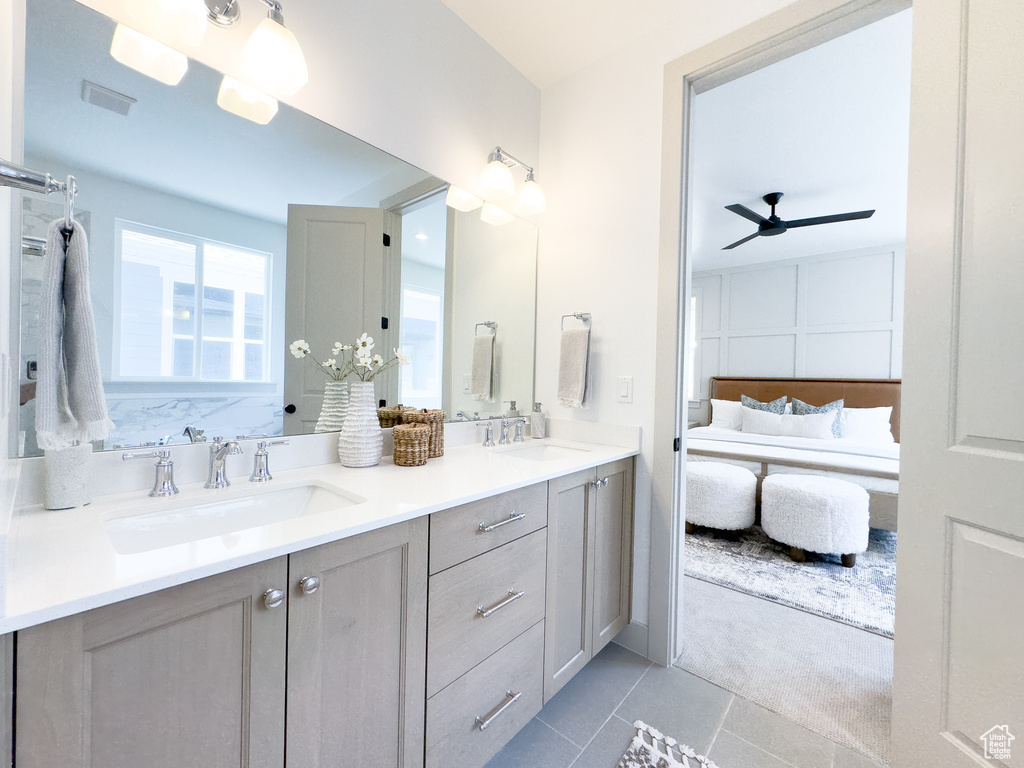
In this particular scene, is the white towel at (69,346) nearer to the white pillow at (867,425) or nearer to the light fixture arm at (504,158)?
the light fixture arm at (504,158)

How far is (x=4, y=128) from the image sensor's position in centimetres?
73

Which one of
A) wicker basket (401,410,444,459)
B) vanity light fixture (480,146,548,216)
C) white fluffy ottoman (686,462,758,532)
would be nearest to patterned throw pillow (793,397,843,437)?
white fluffy ottoman (686,462,758,532)

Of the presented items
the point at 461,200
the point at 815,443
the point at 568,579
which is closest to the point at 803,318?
the point at 815,443

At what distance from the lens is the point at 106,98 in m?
1.04

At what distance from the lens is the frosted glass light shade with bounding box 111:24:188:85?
3.48 feet

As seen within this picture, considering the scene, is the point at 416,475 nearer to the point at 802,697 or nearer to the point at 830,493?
the point at 802,697

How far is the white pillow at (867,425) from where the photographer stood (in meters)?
3.95

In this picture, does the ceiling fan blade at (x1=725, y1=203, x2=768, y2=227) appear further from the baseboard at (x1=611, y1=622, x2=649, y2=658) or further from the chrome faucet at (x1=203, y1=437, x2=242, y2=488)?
the chrome faucet at (x1=203, y1=437, x2=242, y2=488)

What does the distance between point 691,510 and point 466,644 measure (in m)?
2.28

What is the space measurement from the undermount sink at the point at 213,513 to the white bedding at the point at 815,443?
10.5 ft

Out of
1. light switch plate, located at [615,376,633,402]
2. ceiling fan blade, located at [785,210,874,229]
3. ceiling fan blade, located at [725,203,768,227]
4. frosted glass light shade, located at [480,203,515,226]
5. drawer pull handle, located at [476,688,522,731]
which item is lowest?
drawer pull handle, located at [476,688,522,731]

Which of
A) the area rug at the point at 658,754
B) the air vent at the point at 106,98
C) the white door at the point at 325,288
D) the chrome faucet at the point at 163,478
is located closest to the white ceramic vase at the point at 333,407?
the white door at the point at 325,288

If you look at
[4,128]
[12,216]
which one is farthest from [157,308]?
[4,128]

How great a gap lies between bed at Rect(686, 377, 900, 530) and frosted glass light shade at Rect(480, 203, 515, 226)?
5.16 feet
